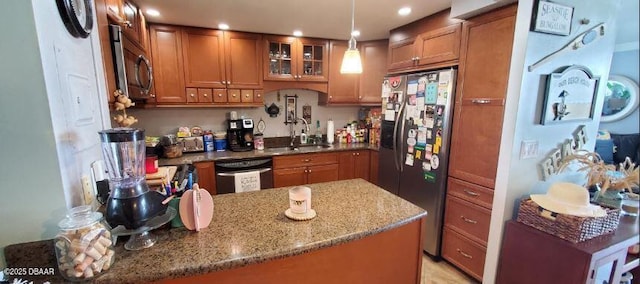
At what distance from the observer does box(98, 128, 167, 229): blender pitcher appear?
925 millimetres

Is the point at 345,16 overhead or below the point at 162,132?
overhead

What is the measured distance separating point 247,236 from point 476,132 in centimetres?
177

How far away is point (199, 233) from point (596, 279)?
204 centimetres

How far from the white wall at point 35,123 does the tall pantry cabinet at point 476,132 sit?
231cm

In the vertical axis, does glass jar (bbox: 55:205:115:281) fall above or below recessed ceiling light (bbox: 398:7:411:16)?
below

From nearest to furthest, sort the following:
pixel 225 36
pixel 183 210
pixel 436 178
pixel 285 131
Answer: pixel 183 210 → pixel 436 178 → pixel 225 36 → pixel 285 131

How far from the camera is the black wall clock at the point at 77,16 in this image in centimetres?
99

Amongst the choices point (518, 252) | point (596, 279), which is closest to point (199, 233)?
point (518, 252)

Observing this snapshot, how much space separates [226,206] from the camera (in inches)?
54.3

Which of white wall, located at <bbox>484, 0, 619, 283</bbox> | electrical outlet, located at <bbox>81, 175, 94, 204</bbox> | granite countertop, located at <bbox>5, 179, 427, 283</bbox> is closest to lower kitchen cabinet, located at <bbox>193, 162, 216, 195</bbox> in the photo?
granite countertop, located at <bbox>5, 179, 427, 283</bbox>

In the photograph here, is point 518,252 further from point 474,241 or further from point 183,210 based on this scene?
point 183,210

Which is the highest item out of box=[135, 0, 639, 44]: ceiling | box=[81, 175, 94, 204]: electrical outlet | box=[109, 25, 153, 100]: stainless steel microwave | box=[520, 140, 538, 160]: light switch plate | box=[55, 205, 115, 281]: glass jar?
box=[135, 0, 639, 44]: ceiling

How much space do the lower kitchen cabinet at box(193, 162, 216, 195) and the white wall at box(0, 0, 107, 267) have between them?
163 centimetres

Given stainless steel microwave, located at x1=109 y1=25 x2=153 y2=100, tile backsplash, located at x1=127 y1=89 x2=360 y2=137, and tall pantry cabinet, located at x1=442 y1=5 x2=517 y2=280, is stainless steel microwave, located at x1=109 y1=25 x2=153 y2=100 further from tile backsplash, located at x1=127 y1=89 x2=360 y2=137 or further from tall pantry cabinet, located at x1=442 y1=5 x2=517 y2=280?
tall pantry cabinet, located at x1=442 y1=5 x2=517 y2=280
